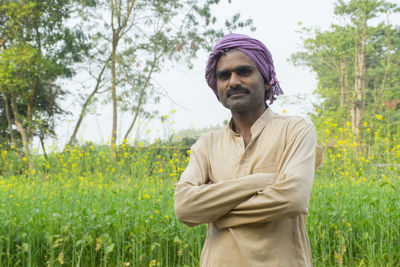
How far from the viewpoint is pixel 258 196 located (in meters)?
1.47

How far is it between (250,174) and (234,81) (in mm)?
369

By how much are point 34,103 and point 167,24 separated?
6.13m

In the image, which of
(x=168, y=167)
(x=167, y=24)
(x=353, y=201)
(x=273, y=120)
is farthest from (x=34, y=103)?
(x=273, y=120)

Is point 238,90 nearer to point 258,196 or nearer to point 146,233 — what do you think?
point 258,196

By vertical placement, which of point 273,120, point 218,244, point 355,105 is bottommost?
point 218,244

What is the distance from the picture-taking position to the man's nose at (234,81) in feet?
5.18

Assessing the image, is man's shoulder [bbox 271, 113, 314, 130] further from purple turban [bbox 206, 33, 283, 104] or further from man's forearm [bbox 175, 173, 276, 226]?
man's forearm [bbox 175, 173, 276, 226]

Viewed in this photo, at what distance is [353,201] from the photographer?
426 centimetres

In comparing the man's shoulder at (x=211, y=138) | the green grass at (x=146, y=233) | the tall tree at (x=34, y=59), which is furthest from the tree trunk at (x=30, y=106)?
the man's shoulder at (x=211, y=138)

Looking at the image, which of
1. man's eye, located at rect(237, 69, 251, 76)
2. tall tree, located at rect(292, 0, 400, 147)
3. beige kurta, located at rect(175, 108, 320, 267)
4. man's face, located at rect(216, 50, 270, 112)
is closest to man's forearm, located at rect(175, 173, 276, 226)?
beige kurta, located at rect(175, 108, 320, 267)

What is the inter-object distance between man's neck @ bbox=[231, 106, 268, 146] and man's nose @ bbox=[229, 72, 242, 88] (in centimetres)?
14

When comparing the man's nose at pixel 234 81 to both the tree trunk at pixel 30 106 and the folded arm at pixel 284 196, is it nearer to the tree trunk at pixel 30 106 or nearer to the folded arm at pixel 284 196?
the folded arm at pixel 284 196

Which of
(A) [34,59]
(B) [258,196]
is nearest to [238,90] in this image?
(B) [258,196]

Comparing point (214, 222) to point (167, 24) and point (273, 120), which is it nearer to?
point (273, 120)
